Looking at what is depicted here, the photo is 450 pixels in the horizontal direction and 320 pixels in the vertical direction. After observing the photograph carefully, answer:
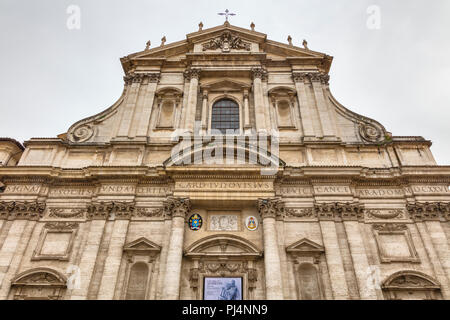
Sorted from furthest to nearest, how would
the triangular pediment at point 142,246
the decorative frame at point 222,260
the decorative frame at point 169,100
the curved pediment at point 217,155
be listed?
the decorative frame at point 169,100, the curved pediment at point 217,155, the triangular pediment at point 142,246, the decorative frame at point 222,260

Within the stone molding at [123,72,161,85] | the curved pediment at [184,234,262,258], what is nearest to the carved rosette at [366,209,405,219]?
the curved pediment at [184,234,262,258]

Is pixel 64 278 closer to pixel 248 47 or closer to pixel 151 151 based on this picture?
pixel 151 151

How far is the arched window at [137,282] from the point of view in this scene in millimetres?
11749

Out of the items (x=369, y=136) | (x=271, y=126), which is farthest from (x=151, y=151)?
(x=369, y=136)

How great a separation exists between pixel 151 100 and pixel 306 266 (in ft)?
35.6

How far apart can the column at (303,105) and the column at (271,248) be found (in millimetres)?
4098

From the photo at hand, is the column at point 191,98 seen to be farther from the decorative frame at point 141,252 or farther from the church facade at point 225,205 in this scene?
the decorative frame at point 141,252

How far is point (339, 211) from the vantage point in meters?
12.9

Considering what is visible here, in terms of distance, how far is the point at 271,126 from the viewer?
16.0 metres

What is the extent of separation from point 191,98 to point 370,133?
8846mm

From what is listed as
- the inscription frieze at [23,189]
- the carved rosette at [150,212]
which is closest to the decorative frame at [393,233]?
the carved rosette at [150,212]

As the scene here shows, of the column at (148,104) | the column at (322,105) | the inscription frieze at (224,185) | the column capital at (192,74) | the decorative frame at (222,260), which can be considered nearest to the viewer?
the decorative frame at (222,260)

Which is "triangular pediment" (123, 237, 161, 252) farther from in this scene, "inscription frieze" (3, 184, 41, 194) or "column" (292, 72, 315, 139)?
"column" (292, 72, 315, 139)

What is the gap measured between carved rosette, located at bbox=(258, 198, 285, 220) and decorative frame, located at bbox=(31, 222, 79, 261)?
7.38 meters
